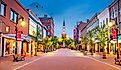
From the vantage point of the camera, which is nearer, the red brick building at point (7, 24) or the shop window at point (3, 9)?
the shop window at point (3, 9)

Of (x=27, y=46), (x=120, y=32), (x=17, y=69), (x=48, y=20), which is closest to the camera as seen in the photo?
(x=17, y=69)

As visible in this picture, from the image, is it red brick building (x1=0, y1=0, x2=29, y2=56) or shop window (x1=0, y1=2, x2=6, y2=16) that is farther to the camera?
red brick building (x1=0, y1=0, x2=29, y2=56)

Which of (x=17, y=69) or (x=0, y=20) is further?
(x=0, y=20)

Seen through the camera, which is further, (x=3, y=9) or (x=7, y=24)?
(x=7, y=24)

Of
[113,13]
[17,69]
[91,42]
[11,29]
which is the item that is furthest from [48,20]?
[17,69]

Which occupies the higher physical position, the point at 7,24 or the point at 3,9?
the point at 3,9

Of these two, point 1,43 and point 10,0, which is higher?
point 10,0

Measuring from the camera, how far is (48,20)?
577 ft

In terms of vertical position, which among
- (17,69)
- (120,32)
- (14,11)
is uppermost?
(14,11)

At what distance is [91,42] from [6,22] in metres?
32.9

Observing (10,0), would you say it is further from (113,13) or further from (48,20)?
(48,20)

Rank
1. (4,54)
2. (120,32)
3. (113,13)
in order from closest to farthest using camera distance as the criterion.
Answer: (4,54) < (120,32) < (113,13)

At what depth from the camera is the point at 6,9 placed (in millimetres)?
42875

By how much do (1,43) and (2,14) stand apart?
419 cm
